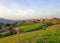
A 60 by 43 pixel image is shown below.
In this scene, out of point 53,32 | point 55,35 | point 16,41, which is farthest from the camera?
point 53,32

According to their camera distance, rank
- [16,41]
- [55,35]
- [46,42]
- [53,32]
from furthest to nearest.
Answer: [53,32] → [55,35] → [16,41] → [46,42]

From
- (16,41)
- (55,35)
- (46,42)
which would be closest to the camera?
(46,42)

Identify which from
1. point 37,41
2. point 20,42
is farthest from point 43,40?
point 20,42

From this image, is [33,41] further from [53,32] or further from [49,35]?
[53,32]

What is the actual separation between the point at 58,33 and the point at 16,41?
7191 millimetres

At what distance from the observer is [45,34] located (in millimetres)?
25906

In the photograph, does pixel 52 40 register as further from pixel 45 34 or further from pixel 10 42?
pixel 10 42

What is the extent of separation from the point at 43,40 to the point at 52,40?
126cm

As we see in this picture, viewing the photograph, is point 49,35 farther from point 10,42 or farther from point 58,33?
point 10,42

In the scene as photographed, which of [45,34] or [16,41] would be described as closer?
[16,41]

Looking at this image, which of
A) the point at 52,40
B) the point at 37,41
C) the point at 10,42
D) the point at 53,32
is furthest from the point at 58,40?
the point at 10,42

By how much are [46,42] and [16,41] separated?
4.51 meters

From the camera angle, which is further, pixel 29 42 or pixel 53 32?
pixel 53 32

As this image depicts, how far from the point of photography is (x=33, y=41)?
22172 mm
